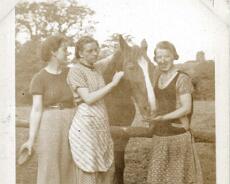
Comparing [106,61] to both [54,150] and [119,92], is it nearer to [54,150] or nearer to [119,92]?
[119,92]

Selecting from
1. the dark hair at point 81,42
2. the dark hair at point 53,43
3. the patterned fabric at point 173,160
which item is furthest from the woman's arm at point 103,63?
the patterned fabric at point 173,160

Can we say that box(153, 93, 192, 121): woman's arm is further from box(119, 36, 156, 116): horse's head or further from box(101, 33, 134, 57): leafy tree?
box(101, 33, 134, 57): leafy tree

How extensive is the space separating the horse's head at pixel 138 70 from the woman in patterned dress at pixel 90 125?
0.09 meters

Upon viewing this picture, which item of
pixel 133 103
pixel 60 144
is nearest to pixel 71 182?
pixel 60 144

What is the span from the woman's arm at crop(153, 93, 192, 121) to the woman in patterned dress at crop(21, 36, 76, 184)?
0.49 meters

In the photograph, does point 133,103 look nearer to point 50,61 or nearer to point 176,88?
point 176,88

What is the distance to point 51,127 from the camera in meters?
2.88

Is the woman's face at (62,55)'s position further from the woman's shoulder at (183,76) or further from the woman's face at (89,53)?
the woman's shoulder at (183,76)

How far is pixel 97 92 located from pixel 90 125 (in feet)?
0.58

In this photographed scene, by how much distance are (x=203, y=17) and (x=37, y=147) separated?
3.69 ft

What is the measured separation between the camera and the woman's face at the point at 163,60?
294 cm

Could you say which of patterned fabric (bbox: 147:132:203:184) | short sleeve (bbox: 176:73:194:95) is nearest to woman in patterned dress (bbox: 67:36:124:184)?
patterned fabric (bbox: 147:132:203:184)

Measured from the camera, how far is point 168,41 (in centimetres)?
296

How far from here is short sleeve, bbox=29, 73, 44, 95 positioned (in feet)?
9.46
